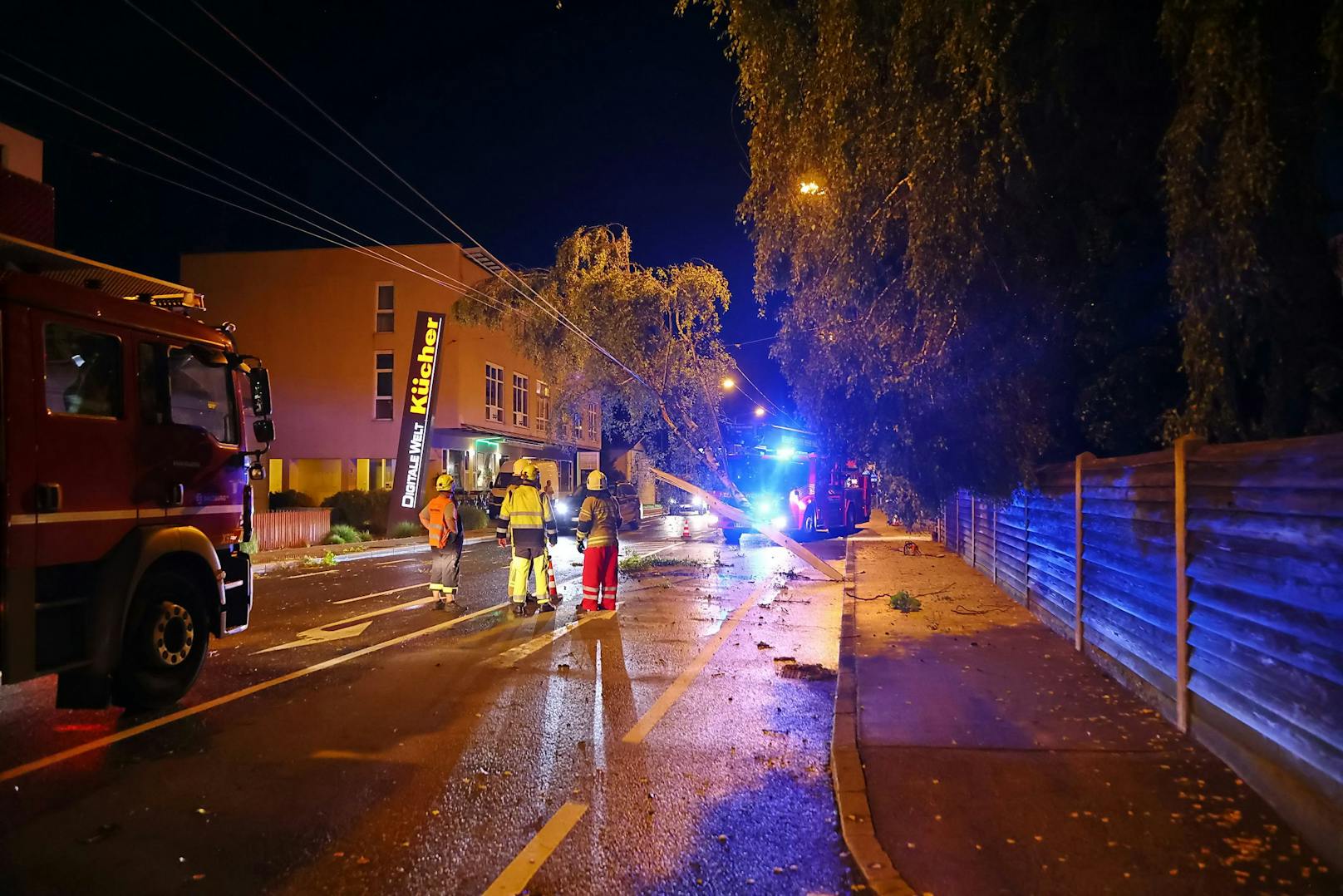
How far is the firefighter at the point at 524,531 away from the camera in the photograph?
10.6m

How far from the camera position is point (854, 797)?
4.67m

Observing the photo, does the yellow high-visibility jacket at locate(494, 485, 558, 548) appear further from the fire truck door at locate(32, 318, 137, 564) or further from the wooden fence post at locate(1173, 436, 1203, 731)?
the wooden fence post at locate(1173, 436, 1203, 731)

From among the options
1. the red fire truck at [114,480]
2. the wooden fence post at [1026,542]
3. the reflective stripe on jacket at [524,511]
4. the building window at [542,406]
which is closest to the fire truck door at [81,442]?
the red fire truck at [114,480]

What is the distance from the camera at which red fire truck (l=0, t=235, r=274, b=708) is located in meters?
5.24

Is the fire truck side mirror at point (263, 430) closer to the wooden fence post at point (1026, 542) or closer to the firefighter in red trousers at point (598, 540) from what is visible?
the firefighter in red trousers at point (598, 540)

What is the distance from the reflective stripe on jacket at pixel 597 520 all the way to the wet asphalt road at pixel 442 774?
4.88 feet

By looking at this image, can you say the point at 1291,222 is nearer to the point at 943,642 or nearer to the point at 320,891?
the point at 943,642

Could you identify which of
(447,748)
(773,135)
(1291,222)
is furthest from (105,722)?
(1291,222)

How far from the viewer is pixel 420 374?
→ 84.2ft

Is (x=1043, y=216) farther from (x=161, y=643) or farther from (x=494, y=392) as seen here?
(x=494, y=392)

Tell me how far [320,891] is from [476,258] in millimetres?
32694

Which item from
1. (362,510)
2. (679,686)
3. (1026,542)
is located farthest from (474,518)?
(679,686)

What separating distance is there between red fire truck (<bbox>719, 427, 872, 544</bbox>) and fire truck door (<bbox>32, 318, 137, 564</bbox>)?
18688 millimetres

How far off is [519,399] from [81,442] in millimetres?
36361
